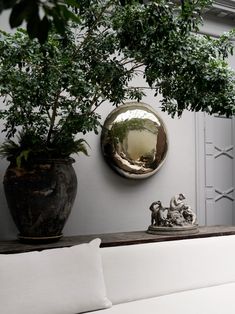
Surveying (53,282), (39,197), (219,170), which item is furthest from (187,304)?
(219,170)

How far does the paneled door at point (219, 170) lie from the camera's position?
353 cm

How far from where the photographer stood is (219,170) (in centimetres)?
361

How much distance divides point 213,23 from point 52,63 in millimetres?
2193

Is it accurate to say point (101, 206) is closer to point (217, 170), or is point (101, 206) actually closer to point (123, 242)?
point (123, 242)

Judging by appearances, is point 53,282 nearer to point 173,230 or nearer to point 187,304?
point 187,304

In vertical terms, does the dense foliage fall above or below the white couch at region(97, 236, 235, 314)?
above

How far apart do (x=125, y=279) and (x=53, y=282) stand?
0.55 m

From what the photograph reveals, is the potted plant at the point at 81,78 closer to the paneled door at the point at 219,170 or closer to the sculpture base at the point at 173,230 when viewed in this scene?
the sculpture base at the point at 173,230

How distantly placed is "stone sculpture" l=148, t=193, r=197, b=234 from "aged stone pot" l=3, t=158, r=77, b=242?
78 cm

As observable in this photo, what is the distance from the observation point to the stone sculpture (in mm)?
2742

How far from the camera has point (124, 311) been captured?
84.7 inches

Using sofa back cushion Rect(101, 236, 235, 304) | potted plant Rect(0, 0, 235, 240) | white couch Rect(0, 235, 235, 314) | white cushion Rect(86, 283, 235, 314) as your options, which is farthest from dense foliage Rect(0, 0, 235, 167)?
white cushion Rect(86, 283, 235, 314)

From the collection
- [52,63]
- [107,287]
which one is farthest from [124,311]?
[52,63]

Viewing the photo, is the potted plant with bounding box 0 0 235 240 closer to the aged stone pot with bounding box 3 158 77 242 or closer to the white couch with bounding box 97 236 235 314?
the aged stone pot with bounding box 3 158 77 242
